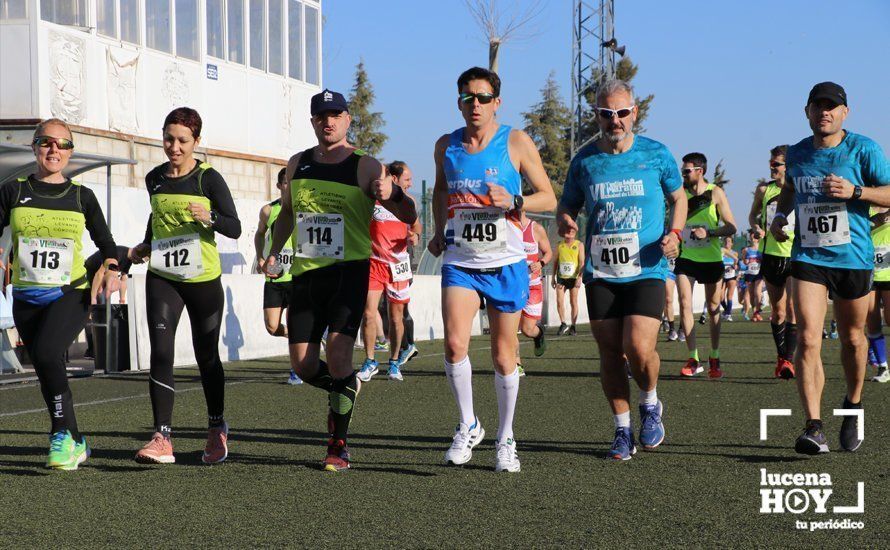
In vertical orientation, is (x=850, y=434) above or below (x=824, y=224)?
below

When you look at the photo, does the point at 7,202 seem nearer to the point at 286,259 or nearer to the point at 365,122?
the point at 286,259

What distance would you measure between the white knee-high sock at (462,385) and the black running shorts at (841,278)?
6.61ft

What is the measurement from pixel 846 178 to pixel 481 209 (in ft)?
7.04

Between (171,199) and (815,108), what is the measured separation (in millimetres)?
3703

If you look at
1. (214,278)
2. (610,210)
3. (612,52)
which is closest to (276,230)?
(214,278)

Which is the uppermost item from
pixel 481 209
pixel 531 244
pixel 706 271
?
pixel 481 209

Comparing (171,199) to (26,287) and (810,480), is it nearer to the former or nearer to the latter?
(26,287)

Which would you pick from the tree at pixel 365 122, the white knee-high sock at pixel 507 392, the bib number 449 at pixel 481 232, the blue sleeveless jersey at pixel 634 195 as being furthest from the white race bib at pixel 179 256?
the tree at pixel 365 122

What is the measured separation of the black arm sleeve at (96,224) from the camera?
23.4ft

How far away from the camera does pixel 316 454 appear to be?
7363 millimetres

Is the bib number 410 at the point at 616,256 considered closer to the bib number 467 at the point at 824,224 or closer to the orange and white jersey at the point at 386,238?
the bib number 467 at the point at 824,224

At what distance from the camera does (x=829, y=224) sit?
706 cm

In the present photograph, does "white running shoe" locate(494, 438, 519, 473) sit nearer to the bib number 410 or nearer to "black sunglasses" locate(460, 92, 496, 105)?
the bib number 410

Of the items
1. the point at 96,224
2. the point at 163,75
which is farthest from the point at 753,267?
the point at 96,224
